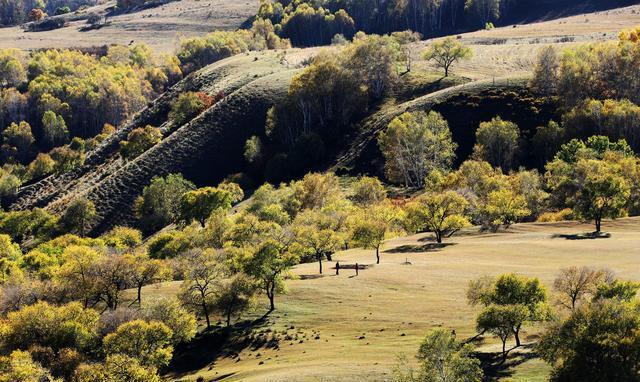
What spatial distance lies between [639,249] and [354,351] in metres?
48.8

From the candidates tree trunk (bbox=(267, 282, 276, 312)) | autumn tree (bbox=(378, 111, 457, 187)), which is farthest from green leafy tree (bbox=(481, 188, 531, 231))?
tree trunk (bbox=(267, 282, 276, 312))

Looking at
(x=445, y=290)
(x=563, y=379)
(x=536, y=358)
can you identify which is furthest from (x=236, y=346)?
(x=563, y=379)

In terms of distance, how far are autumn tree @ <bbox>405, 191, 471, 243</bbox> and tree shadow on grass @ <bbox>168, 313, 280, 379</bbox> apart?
40.7 metres

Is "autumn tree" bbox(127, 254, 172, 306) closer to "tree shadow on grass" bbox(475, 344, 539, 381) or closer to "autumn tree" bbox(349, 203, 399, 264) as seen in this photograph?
"autumn tree" bbox(349, 203, 399, 264)

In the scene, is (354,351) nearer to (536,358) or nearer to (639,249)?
(536,358)

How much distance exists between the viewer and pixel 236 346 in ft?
250

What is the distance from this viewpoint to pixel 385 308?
3078 inches

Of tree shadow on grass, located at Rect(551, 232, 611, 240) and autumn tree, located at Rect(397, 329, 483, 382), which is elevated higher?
autumn tree, located at Rect(397, 329, 483, 382)

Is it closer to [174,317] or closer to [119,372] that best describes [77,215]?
[174,317]

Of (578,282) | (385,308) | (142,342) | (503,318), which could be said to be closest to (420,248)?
(385,308)

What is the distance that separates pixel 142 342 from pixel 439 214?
59511mm

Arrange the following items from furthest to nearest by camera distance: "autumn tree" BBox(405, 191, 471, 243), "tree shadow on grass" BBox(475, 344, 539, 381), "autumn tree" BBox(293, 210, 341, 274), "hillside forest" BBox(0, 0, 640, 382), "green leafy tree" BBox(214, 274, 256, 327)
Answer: "autumn tree" BBox(405, 191, 471, 243)
"autumn tree" BBox(293, 210, 341, 274)
"green leafy tree" BBox(214, 274, 256, 327)
"hillside forest" BBox(0, 0, 640, 382)
"tree shadow on grass" BBox(475, 344, 539, 381)

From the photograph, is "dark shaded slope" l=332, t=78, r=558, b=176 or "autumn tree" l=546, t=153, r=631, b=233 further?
"dark shaded slope" l=332, t=78, r=558, b=176

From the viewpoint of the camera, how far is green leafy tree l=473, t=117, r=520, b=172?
510ft
